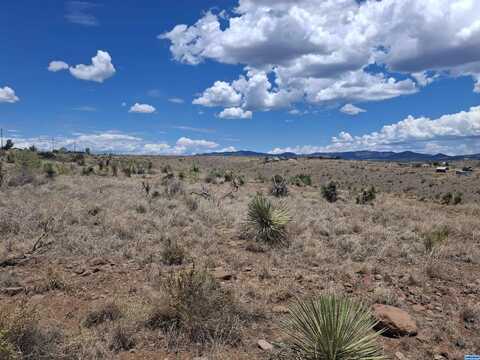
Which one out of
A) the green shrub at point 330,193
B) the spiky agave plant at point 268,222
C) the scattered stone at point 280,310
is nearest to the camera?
the scattered stone at point 280,310

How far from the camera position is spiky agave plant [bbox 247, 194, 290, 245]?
403 inches

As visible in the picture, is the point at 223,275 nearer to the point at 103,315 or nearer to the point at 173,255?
the point at 173,255

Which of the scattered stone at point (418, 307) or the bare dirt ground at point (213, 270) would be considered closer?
the bare dirt ground at point (213, 270)

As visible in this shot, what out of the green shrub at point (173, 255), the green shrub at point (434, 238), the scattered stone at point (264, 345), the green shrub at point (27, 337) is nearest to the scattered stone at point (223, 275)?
the green shrub at point (173, 255)

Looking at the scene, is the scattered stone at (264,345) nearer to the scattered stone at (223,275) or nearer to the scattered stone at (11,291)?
the scattered stone at (223,275)

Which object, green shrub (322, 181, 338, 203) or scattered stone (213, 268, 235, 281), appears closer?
scattered stone (213, 268, 235, 281)

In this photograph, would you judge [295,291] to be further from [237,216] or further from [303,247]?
[237,216]

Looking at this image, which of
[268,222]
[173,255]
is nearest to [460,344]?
[173,255]

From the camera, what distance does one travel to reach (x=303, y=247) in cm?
965

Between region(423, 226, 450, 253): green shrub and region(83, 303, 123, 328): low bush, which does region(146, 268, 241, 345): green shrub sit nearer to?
region(83, 303, 123, 328): low bush

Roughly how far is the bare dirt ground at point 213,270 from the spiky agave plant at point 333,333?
A: 0.50m

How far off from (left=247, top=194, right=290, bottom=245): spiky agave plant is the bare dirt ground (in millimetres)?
366

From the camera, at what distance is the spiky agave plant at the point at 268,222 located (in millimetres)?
10227

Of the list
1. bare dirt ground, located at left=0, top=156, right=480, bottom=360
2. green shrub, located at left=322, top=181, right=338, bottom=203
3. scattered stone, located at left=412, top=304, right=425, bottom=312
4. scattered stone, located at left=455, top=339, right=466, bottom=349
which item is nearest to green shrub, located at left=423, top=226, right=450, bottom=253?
bare dirt ground, located at left=0, top=156, right=480, bottom=360
